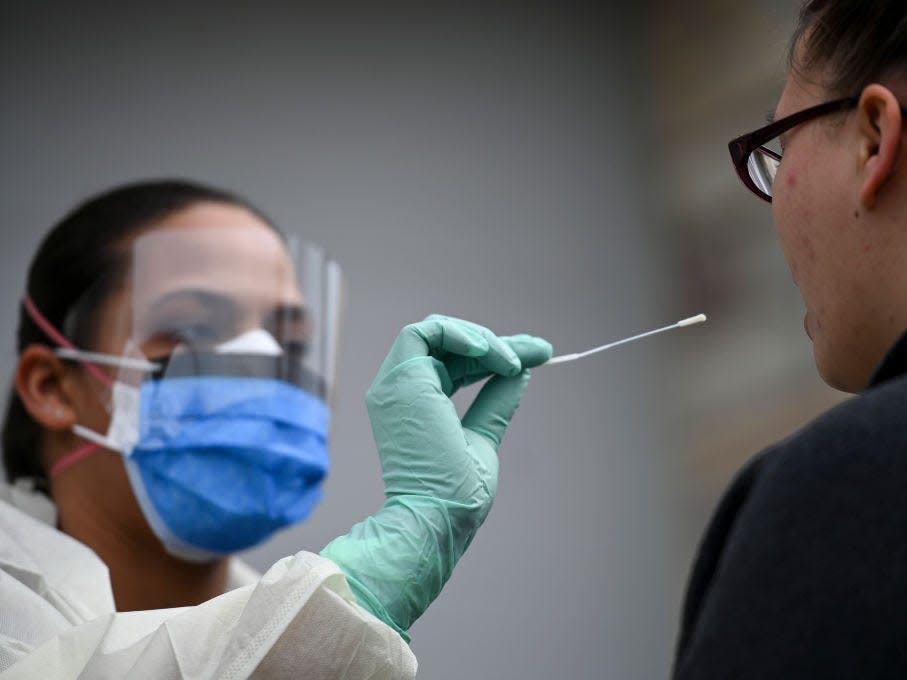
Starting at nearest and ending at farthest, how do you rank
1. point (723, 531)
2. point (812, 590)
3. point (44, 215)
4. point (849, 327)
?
point (812, 590) < point (723, 531) < point (849, 327) < point (44, 215)

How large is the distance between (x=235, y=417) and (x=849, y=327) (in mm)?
1157

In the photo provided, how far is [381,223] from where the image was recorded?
3.13 metres

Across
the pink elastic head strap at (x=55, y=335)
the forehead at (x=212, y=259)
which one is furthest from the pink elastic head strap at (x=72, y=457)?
→ the forehead at (x=212, y=259)

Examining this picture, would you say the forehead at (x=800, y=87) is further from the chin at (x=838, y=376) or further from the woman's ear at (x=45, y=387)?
the woman's ear at (x=45, y=387)

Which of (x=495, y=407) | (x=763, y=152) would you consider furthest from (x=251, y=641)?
(x=763, y=152)

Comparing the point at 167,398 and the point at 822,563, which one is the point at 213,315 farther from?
the point at 822,563

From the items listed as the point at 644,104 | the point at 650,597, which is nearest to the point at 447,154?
the point at 644,104

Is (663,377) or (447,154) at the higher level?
(447,154)

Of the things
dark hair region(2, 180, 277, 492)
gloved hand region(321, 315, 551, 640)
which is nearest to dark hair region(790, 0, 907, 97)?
gloved hand region(321, 315, 551, 640)

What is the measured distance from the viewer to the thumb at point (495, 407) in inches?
51.4

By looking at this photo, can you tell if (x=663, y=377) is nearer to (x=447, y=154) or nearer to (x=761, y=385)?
(x=761, y=385)

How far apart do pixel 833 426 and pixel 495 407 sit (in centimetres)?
63

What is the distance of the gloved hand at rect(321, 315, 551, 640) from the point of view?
1.13m

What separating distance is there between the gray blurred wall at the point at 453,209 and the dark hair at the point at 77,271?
0.89m
